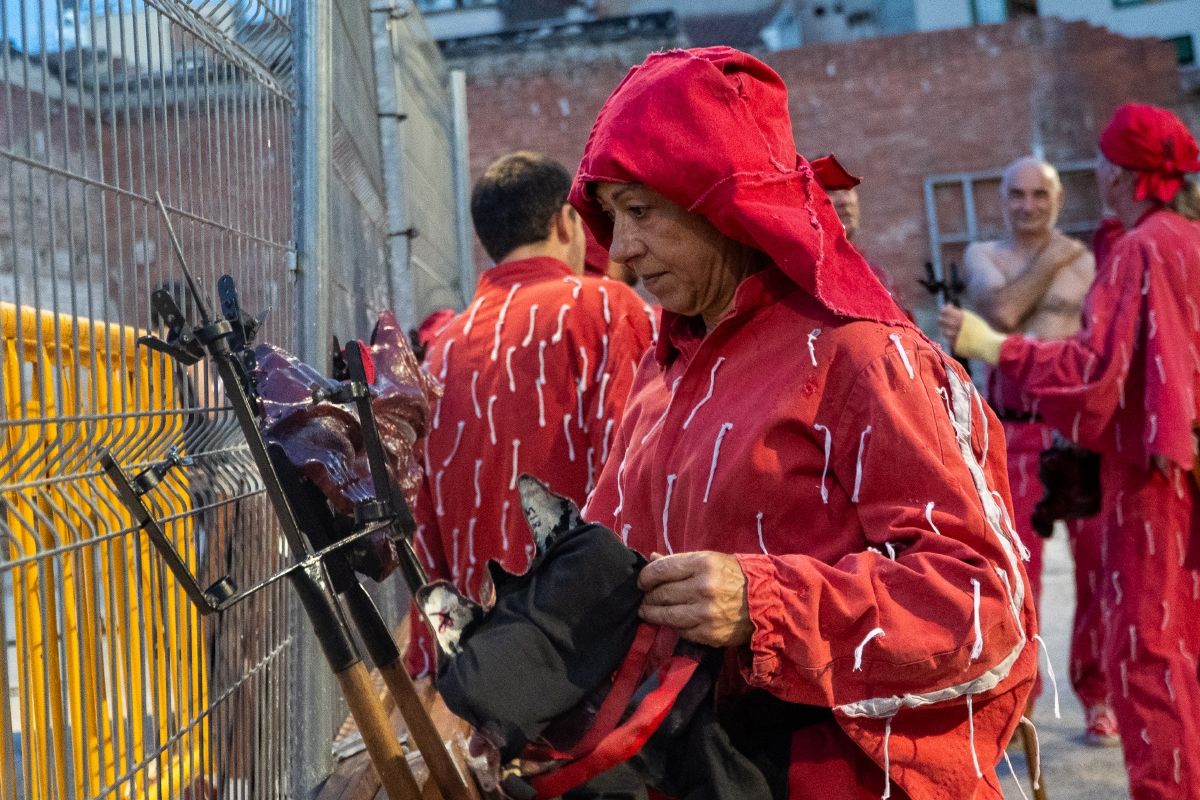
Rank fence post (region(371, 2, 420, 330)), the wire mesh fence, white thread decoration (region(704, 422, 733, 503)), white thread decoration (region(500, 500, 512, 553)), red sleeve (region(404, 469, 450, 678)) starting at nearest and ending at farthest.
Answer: the wire mesh fence → white thread decoration (region(704, 422, 733, 503)) → white thread decoration (region(500, 500, 512, 553)) → red sleeve (region(404, 469, 450, 678)) → fence post (region(371, 2, 420, 330))

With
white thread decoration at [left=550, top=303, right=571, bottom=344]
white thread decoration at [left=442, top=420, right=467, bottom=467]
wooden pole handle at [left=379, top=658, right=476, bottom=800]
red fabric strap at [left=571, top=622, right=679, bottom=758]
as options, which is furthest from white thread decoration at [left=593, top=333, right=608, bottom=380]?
red fabric strap at [left=571, top=622, right=679, bottom=758]

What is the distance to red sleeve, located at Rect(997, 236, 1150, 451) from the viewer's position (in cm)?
416

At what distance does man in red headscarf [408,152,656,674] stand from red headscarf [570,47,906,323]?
1.68 m

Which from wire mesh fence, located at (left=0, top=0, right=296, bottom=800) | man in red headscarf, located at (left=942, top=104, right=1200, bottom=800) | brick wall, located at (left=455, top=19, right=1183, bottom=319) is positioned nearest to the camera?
wire mesh fence, located at (left=0, top=0, right=296, bottom=800)

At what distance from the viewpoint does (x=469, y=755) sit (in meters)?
1.68

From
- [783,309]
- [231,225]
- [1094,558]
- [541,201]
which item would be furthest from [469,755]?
[1094,558]

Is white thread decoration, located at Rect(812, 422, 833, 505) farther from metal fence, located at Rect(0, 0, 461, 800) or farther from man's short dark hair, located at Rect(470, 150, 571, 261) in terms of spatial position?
man's short dark hair, located at Rect(470, 150, 571, 261)

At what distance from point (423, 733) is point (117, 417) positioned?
0.59 m

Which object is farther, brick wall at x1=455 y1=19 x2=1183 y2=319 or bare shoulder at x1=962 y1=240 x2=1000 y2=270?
brick wall at x1=455 y1=19 x2=1183 y2=319

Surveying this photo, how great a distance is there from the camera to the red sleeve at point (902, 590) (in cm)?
160

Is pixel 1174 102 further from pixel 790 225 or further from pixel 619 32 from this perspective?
pixel 790 225

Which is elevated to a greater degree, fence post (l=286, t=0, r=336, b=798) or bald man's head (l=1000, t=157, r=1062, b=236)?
bald man's head (l=1000, t=157, r=1062, b=236)

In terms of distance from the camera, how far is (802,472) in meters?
1.80

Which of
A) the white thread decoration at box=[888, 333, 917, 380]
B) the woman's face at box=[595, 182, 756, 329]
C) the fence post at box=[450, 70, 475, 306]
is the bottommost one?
the white thread decoration at box=[888, 333, 917, 380]
